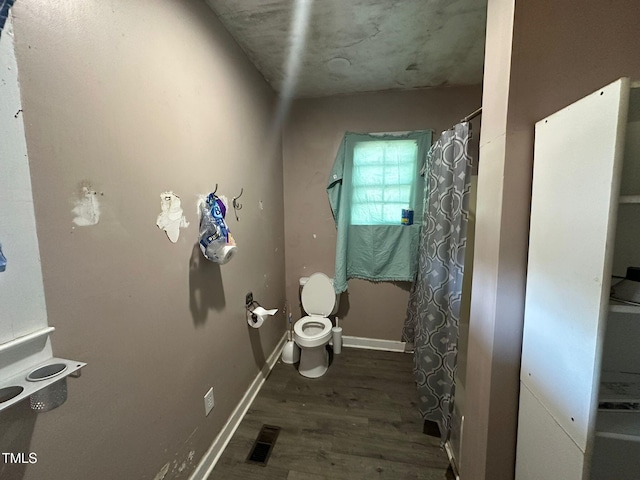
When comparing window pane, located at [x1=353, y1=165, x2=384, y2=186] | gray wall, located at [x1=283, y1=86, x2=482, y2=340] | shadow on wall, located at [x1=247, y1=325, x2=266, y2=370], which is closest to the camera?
shadow on wall, located at [x1=247, y1=325, x2=266, y2=370]

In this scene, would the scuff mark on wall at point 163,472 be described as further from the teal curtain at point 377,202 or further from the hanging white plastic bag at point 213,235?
the teal curtain at point 377,202

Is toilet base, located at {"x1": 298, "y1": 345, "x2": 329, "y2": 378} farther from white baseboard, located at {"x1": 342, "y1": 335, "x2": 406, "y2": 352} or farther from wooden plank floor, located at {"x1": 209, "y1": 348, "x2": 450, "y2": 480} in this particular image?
white baseboard, located at {"x1": 342, "y1": 335, "x2": 406, "y2": 352}

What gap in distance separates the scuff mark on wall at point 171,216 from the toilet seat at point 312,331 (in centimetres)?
135

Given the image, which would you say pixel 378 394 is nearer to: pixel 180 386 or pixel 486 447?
pixel 486 447

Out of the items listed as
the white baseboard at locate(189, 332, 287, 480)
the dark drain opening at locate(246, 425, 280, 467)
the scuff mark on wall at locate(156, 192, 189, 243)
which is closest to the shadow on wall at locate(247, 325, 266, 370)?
the white baseboard at locate(189, 332, 287, 480)

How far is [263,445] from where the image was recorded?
5.25 feet

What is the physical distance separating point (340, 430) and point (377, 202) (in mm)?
1858

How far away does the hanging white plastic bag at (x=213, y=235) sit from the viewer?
1312 millimetres

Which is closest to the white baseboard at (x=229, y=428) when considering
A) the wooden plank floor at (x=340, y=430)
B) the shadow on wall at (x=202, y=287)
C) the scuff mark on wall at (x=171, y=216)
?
the wooden plank floor at (x=340, y=430)

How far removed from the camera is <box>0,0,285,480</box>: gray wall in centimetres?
72

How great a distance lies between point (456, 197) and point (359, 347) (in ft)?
6.12

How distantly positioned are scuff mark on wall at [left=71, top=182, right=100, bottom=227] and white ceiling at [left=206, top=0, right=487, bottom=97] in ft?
4.04

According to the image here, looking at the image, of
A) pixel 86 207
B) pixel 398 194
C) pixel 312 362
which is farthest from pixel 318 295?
pixel 86 207

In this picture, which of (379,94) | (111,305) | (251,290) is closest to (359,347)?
(251,290)
